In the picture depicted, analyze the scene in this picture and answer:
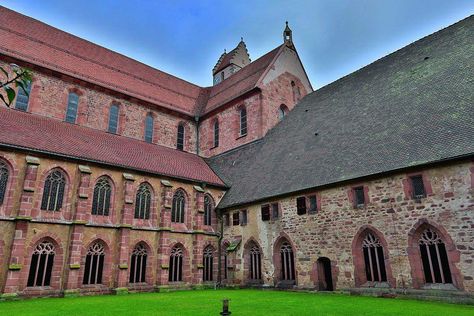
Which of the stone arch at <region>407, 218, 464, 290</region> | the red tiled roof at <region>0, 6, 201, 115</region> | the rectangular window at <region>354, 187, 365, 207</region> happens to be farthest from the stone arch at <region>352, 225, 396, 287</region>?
the red tiled roof at <region>0, 6, 201, 115</region>

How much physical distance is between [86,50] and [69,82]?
17.3 feet

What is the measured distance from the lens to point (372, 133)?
18.6m

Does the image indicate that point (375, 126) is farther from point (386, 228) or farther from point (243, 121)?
point (243, 121)

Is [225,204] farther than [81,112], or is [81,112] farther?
[81,112]

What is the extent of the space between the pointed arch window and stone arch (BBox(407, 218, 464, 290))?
67.7 feet

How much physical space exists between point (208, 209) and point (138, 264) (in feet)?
20.1

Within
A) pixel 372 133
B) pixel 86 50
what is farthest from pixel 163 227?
pixel 86 50

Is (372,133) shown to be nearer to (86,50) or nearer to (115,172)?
(115,172)

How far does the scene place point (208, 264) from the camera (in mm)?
23422

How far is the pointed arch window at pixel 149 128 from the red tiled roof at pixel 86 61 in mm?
1351

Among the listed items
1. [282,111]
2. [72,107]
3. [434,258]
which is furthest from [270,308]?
[72,107]

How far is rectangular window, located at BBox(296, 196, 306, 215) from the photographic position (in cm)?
1888

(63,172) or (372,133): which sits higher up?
(372,133)

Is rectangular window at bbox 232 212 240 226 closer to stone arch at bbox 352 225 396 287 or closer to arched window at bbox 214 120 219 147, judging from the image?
stone arch at bbox 352 225 396 287
